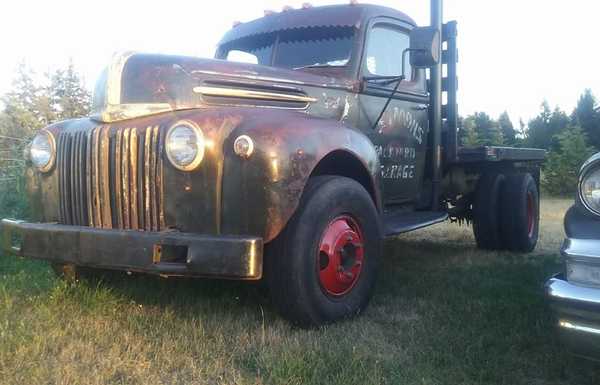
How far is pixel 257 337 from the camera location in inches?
127

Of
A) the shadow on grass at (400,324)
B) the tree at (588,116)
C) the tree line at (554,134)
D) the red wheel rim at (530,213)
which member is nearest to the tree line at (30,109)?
the shadow on grass at (400,324)

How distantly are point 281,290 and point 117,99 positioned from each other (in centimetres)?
152

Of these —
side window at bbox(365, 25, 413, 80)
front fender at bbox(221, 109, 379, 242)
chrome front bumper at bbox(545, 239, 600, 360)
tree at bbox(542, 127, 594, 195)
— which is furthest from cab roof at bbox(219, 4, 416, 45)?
tree at bbox(542, 127, 594, 195)

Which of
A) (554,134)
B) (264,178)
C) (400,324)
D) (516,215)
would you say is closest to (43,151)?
(264,178)

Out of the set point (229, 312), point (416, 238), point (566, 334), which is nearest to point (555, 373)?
point (566, 334)

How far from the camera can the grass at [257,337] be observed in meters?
2.77

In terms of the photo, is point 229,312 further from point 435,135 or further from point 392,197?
point 435,135

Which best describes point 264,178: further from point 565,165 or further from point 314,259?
point 565,165

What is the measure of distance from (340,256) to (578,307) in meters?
1.52

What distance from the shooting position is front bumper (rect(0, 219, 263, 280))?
9.68ft

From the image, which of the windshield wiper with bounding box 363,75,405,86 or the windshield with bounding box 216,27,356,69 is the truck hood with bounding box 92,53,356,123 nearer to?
the windshield with bounding box 216,27,356,69

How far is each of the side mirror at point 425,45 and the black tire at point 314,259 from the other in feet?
3.75

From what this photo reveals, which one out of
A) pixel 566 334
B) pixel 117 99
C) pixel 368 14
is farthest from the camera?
pixel 368 14

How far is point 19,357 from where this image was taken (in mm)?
2877
